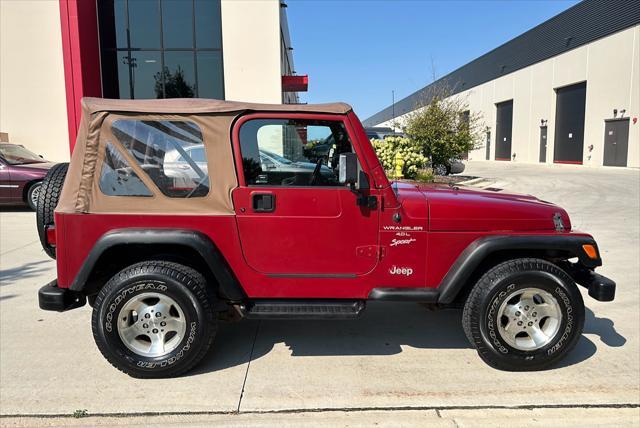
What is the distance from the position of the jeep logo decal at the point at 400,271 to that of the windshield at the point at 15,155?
33.2 feet

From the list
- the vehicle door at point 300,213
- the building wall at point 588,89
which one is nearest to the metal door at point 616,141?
the building wall at point 588,89

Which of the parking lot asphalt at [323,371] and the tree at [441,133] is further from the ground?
the tree at [441,133]

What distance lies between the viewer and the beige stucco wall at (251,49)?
49.4ft

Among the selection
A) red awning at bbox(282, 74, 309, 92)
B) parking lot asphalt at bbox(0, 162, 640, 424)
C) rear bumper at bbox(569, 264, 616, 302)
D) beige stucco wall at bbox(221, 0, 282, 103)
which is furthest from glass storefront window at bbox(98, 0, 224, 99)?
rear bumper at bbox(569, 264, 616, 302)

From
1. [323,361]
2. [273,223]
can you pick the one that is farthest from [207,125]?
[323,361]

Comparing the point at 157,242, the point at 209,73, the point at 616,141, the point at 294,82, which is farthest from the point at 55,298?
the point at 616,141

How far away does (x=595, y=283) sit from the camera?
321 cm

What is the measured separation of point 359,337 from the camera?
12.5 ft

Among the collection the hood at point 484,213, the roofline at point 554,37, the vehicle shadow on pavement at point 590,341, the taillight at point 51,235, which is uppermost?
the roofline at point 554,37

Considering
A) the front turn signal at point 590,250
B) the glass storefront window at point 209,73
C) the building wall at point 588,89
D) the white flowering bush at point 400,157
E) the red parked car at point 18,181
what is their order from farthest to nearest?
the building wall at point 588,89
the glass storefront window at point 209,73
the white flowering bush at point 400,157
the red parked car at point 18,181
the front turn signal at point 590,250

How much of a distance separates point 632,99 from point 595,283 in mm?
28216

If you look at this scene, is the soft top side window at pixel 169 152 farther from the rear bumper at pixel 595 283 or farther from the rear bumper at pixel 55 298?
the rear bumper at pixel 595 283

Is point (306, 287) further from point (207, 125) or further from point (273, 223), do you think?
point (207, 125)

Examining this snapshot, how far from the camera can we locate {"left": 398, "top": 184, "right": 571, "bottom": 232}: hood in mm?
3152
